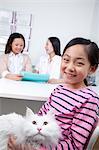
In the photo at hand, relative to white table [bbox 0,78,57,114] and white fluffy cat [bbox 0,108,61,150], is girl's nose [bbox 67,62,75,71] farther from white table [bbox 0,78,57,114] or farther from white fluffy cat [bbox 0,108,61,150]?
white table [bbox 0,78,57,114]

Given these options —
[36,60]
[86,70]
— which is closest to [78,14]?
[36,60]

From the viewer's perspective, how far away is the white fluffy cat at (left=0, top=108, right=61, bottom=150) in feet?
2.54

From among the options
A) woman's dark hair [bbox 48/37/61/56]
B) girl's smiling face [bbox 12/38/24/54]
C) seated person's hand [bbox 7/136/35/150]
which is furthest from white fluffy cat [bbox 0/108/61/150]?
woman's dark hair [bbox 48/37/61/56]

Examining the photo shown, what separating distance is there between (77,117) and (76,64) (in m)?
0.20

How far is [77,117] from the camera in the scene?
85 centimetres

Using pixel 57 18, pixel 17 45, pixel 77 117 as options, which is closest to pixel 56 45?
pixel 17 45

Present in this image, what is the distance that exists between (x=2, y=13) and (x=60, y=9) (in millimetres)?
1026

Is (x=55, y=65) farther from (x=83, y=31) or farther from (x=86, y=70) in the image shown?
(x=86, y=70)

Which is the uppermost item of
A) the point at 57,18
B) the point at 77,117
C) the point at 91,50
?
the point at 57,18

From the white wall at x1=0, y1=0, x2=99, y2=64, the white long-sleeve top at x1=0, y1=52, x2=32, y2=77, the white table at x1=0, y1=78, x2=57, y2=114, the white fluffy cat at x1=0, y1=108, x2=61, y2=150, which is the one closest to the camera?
the white fluffy cat at x1=0, y1=108, x2=61, y2=150

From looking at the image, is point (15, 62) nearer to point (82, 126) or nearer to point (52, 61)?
point (52, 61)

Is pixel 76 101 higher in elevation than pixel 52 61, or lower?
lower

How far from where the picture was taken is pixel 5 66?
291 centimetres

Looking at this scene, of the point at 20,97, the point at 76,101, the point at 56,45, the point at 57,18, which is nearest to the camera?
the point at 76,101
